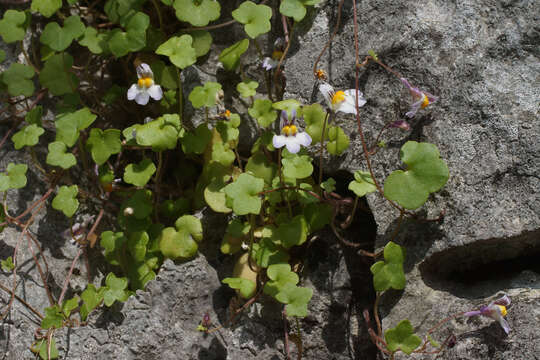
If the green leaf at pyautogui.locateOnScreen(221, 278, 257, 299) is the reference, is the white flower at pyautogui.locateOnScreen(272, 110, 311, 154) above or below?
above

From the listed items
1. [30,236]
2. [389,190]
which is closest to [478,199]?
[389,190]

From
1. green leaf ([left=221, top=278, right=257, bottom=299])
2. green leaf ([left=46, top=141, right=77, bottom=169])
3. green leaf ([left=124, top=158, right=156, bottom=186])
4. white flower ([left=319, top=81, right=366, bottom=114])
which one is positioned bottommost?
green leaf ([left=221, top=278, right=257, bottom=299])

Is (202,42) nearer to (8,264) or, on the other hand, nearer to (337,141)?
(337,141)

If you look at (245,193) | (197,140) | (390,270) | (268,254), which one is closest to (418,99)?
(390,270)

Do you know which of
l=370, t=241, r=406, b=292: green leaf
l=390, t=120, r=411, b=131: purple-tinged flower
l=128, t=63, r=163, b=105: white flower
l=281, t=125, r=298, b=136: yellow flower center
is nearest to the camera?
l=370, t=241, r=406, b=292: green leaf

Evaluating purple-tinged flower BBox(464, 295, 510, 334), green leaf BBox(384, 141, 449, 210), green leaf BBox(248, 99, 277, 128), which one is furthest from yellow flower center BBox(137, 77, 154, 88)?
purple-tinged flower BBox(464, 295, 510, 334)

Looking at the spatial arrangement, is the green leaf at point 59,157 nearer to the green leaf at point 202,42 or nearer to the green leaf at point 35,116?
the green leaf at point 35,116

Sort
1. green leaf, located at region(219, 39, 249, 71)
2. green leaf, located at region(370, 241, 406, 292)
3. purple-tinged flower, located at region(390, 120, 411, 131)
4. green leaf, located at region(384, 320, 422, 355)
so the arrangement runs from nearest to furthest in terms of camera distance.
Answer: green leaf, located at region(384, 320, 422, 355) < green leaf, located at region(370, 241, 406, 292) < purple-tinged flower, located at region(390, 120, 411, 131) < green leaf, located at region(219, 39, 249, 71)

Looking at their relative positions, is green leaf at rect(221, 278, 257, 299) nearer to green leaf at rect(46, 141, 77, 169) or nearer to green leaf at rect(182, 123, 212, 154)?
green leaf at rect(182, 123, 212, 154)

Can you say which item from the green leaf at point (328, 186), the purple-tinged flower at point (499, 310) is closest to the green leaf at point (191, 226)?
the green leaf at point (328, 186)
